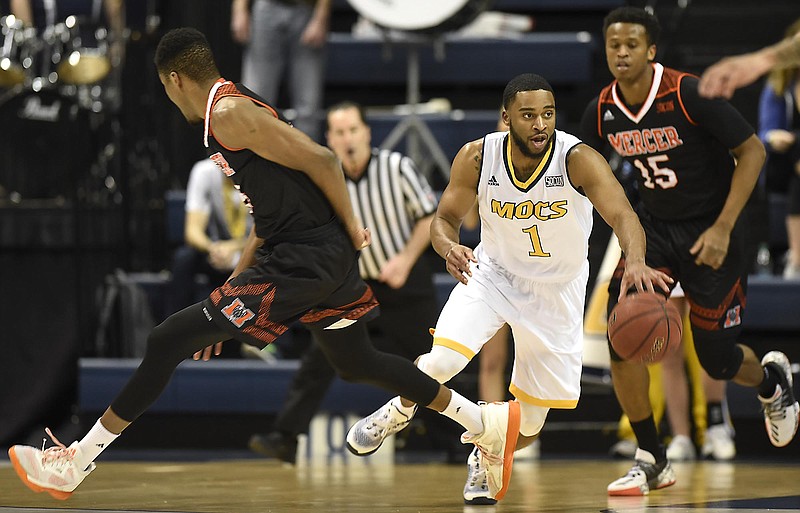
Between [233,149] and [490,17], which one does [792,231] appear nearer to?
→ [490,17]

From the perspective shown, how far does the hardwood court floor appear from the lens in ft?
14.4

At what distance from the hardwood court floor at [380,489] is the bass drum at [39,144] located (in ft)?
6.78

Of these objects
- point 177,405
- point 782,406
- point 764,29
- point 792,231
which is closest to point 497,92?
point 764,29

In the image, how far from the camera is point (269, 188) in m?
4.32

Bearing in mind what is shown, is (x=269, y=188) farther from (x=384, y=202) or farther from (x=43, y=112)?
(x=43, y=112)

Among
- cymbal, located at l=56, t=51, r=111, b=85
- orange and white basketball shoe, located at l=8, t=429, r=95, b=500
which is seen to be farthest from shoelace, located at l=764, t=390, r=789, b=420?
cymbal, located at l=56, t=51, r=111, b=85

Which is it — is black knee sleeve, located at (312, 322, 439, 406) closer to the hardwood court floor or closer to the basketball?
the hardwood court floor

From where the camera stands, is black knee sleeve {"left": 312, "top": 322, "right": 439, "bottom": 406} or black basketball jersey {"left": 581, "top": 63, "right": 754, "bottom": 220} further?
black basketball jersey {"left": 581, "top": 63, "right": 754, "bottom": 220}

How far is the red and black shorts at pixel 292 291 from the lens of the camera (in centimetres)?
426

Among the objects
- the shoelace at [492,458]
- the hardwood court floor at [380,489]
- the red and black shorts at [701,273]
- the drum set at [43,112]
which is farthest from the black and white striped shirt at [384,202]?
the drum set at [43,112]

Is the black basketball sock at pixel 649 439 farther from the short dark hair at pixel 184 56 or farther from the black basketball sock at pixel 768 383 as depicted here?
the short dark hair at pixel 184 56

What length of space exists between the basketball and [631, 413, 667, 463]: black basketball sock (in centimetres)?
81

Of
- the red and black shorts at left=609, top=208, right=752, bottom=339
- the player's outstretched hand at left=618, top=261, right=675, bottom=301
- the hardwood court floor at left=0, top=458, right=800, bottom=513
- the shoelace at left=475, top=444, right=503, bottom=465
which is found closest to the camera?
the player's outstretched hand at left=618, top=261, right=675, bottom=301

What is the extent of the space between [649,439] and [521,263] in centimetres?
95
